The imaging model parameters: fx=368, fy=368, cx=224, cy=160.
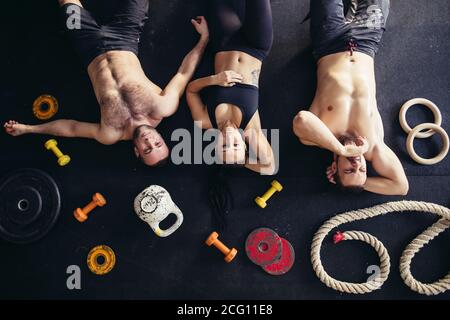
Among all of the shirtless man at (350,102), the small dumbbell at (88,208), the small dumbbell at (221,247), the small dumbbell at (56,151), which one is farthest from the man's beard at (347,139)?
the small dumbbell at (56,151)

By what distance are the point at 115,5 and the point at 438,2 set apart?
2078mm

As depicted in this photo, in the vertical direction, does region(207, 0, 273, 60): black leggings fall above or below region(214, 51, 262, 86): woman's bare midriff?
above

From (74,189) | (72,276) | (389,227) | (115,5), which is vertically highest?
(115,5)

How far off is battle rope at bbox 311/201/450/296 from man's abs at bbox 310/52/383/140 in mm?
463

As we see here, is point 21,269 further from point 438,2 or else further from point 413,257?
point 438,2

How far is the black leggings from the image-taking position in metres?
2.13

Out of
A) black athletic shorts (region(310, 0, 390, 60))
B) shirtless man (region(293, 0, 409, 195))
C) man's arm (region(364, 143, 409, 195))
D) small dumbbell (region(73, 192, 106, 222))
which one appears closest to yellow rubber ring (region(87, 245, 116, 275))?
small dumbbell (region(73, 192, 106, 222))

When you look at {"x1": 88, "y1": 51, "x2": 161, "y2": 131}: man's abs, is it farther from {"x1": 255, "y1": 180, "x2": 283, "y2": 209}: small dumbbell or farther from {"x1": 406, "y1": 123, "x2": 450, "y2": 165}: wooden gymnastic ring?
{"x1": 406, "y1": 123, "x2": 450, "y2": 165}: wooden gymnastic ring

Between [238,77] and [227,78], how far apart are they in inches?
3.0

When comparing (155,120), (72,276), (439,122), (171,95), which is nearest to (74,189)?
(72,276)

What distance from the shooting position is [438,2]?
7.89ft

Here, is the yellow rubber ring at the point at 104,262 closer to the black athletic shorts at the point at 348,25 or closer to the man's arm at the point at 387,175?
the man's arm at the point at 387,175

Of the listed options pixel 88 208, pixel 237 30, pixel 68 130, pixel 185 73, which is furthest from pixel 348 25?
pixel 88 208

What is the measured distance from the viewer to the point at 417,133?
7.44 ft
